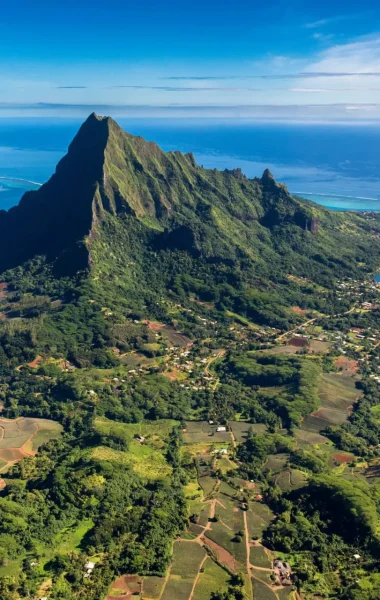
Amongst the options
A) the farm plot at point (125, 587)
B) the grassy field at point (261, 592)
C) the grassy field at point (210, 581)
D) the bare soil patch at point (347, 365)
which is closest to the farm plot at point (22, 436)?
the farm plot at point (125, 587)

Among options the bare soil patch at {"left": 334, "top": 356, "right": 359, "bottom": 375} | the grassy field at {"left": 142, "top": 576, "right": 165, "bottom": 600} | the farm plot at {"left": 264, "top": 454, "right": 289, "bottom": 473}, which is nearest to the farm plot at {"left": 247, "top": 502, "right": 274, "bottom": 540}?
the farm plot at {"left": 264, "top": 454, "right": 289, "bottom": 473}

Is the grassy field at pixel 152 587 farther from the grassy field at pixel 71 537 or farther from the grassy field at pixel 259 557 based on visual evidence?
the grassy field at pixel 259 557

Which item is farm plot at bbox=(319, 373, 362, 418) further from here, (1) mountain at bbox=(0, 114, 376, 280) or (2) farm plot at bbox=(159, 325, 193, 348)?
(1) mountain at bbox=(0, 114, 376, 280)

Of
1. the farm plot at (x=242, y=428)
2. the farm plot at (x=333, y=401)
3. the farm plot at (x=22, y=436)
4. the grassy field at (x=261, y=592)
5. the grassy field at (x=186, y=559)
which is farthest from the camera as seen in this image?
the farm plot at (x=333, y=401)

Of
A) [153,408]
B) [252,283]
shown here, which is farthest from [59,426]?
[252,283]

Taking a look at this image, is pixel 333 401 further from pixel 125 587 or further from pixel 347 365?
pixel 125 587

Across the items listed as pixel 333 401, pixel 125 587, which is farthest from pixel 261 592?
pixel 333 401
